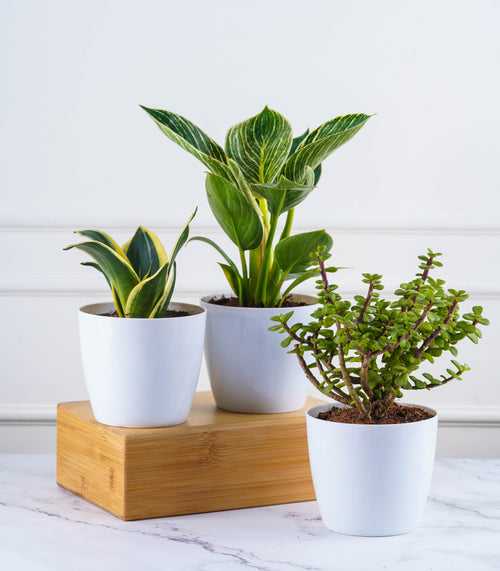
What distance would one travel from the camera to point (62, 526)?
946 mm

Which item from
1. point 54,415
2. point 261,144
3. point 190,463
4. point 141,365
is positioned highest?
point 261,144

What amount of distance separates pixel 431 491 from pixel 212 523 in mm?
296

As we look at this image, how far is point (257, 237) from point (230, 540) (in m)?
0.32

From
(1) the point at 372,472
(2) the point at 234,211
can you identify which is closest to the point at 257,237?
(2) the point at 234,211

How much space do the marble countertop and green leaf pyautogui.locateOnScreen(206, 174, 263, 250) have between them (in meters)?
0.30

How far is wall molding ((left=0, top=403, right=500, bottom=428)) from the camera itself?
1.61 meters

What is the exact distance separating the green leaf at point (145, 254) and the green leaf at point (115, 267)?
3 centimetres

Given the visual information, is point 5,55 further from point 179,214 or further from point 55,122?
point 179,214

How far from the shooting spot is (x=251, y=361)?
40.9 inches

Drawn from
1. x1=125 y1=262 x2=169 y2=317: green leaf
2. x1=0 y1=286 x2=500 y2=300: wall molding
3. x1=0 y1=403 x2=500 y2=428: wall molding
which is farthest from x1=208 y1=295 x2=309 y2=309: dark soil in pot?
x1=0 y1=403 x2=500 y2=428: wall molding

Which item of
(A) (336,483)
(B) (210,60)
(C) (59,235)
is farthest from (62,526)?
(B) (210,60)

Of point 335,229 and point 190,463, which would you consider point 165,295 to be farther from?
point 335,229

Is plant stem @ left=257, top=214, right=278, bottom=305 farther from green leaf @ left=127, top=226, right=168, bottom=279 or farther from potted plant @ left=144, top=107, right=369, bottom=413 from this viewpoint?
green leaf @ left=127, top=226, right=168, bottom=279

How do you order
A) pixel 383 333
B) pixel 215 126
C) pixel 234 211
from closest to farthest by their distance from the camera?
pixel 383 333 → pixel 234 211 → pixel 215 126
